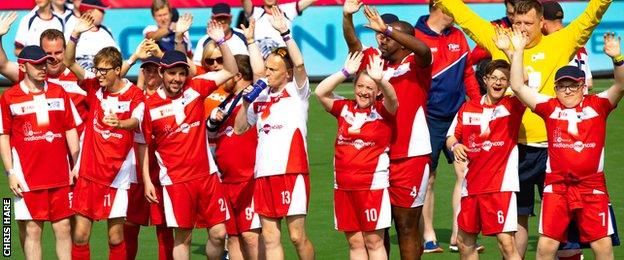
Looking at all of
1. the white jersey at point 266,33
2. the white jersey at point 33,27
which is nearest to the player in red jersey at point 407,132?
the white jersey at point 266,33

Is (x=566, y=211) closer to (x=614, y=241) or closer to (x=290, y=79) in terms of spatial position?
(x=614, y=241)

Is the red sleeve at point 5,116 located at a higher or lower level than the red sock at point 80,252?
higher

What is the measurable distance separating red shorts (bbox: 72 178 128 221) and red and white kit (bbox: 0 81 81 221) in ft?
0.80

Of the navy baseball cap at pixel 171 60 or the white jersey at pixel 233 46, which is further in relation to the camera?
the white jersey at pixel 233 46

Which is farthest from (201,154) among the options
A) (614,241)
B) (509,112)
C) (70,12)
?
(70,12)

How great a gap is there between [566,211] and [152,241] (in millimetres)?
5078

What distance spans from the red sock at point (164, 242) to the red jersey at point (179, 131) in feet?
2.28

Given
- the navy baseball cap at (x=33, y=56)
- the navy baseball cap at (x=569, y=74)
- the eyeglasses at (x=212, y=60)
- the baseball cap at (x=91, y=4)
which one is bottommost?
the navy baseball cap at (x=569, y=74)

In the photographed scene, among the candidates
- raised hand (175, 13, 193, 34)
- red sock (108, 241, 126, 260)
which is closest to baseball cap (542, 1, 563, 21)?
raised hand (175, 13, 193, 34)

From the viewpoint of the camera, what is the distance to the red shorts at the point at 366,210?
12.6m

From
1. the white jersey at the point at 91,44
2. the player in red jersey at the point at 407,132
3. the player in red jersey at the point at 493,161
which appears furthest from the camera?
the white jersey at the point at 91,44

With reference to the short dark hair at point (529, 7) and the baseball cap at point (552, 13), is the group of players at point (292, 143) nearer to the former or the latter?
the short dark hair at point (529, 7)

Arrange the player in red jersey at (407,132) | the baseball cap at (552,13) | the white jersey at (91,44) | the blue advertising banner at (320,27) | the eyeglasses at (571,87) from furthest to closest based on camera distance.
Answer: the blue advertising banner at (320,27) < the white jersey at (91,44) < the baseball cap at (552,13) < the player in red jersey at (407,132) < the eyeglasses at (571,87)

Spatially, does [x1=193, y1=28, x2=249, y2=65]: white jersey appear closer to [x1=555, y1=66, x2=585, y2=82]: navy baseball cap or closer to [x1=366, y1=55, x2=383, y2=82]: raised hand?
[x1=366, y1=55, x2=383, y2=82]: raised hand
